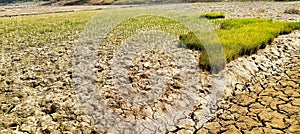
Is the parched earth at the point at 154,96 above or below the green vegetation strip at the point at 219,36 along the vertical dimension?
below

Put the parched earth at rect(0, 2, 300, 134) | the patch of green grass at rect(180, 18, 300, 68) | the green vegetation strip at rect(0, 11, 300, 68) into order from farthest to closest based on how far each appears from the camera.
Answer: the green vegetation strip at rect(0, 11, 300, 68)
the patch of green grass at rect(180, 18, 300, 68)
the parched earth at rect(0, 2, 300, 134)

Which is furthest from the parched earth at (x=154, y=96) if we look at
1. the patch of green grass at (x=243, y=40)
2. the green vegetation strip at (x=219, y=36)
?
the green vegetation strip at (x=219, y=36)

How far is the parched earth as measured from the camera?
5332mm

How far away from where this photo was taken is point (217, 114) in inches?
232

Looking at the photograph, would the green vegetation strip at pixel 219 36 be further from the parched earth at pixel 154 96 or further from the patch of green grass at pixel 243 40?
the parched earth at pixel 154 96

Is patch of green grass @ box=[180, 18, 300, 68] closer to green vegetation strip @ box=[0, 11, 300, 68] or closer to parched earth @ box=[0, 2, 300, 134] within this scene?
green vegetation strip @ box=[0, 11, 300, 68]

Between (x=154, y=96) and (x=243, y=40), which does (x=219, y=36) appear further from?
(x=154, y=96)

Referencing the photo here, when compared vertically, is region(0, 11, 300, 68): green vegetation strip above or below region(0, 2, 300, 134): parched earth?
above

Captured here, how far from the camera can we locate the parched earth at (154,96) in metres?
5.33

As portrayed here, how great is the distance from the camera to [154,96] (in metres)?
6.38

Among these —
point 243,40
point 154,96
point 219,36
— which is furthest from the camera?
point 219,36

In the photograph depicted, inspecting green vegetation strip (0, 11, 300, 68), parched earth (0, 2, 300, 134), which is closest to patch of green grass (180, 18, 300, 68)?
green vegetation strip (0, 11, 300, 68)

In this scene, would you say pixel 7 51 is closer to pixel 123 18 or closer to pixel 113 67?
pixel 113 67

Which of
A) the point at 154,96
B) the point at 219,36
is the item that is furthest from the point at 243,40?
the point at 154,96
